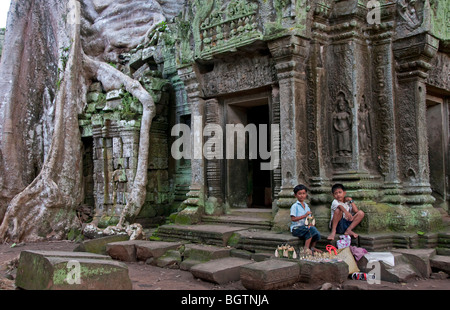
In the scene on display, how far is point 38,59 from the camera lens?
37.6 ft

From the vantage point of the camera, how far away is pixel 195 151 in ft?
24.4

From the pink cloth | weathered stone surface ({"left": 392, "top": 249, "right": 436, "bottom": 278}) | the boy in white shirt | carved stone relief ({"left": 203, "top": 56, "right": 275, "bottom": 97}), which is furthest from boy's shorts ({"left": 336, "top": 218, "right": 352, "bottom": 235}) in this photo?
carved stone relief ({"left": 203, "top": 56, "right": 275, "bottom": 97})

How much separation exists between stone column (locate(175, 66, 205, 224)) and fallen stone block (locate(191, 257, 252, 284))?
223 centimetres

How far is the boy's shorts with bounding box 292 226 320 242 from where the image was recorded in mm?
5219

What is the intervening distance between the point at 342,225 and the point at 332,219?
0.47 feet

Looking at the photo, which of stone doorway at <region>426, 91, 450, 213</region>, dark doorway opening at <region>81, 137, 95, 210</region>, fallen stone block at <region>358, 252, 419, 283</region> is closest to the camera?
fallen stone block at <region>358, 252, 419, 283</region>

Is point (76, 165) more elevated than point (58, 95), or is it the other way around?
point (58, 95)

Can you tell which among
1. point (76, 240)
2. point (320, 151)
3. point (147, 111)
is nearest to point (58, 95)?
point (147, 111)

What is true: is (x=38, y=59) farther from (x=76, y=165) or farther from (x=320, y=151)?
(x=320, y=151)

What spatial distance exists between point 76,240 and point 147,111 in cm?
314

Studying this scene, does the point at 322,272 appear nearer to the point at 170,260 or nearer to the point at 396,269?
the point at 396,269
